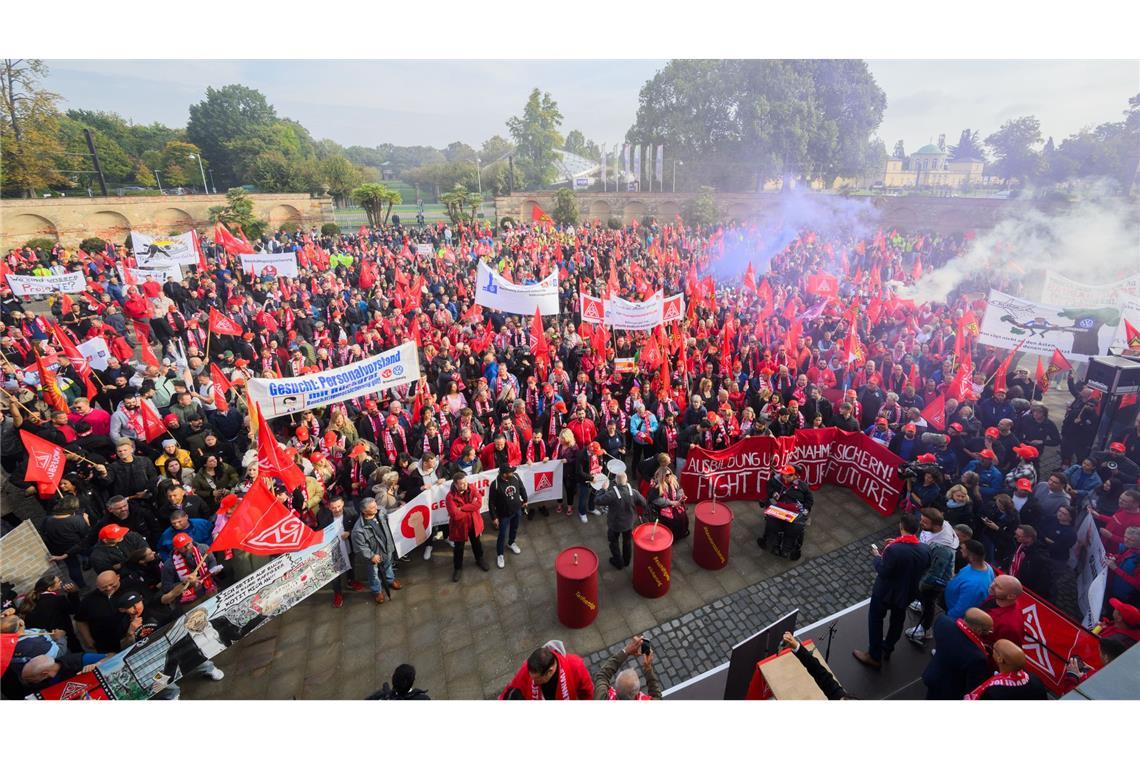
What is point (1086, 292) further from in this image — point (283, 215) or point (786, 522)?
point (283, 215)

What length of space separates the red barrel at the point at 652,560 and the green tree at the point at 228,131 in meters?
60.7

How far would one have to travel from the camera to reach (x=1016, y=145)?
5231 centimetres

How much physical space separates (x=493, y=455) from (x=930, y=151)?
116 metres

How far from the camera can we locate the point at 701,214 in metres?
42.7

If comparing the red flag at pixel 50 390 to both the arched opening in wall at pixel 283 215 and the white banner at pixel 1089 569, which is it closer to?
the white banner at pixel 1089 569

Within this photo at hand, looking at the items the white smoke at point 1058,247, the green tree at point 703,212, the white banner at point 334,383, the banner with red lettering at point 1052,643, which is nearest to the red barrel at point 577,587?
the white banner at point 334,383

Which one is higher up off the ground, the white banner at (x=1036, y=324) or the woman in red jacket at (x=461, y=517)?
the white banner at (x=1036, y=324)

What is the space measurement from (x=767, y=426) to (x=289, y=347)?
11026 millimetres

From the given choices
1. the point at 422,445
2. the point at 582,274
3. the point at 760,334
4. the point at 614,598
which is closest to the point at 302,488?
the point at 422,445

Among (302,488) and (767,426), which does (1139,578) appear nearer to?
(767,426)

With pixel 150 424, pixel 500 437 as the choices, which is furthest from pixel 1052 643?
pixel 150 424

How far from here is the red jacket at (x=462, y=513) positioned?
6566 millimetres

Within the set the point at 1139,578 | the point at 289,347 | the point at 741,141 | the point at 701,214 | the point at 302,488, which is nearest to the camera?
the point at 1139,578

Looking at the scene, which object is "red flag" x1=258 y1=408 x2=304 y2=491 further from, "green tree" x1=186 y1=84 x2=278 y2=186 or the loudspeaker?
"green tree" x1=186 y1=84 x2=278 y2=186
